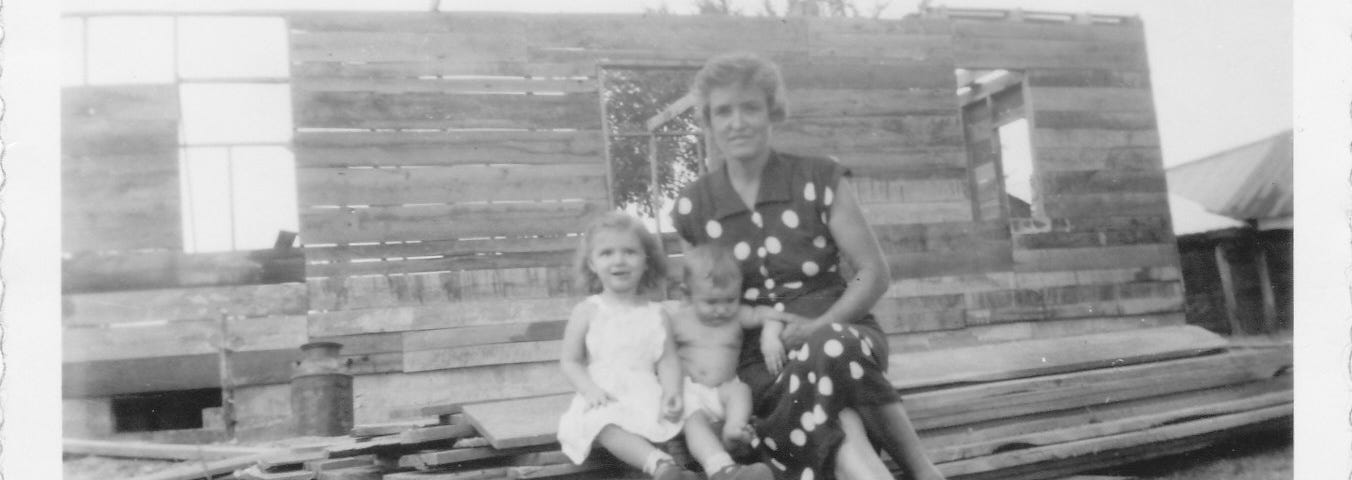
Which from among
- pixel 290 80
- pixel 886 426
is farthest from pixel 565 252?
pixel 886 426

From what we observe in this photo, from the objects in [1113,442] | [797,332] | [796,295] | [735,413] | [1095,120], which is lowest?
[1113,442]

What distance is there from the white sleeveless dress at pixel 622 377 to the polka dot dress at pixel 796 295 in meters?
0.28

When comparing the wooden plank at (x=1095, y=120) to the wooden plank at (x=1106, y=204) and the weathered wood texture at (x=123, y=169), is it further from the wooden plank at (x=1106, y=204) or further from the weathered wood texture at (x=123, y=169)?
the weathered wood texture at (x=123, y=169)

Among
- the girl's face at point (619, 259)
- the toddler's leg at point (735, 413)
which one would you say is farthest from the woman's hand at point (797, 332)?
the girl's face at point (619, 259)

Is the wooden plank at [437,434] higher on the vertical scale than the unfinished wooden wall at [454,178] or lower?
lower

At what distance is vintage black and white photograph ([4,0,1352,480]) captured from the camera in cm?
319

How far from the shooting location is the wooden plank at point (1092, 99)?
7.54 meters

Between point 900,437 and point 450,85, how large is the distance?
409 cm

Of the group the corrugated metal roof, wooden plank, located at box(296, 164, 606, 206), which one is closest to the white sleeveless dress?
wooden plank, located at box(296, 164, 606, 206)

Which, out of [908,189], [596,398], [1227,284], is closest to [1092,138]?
[908,189]

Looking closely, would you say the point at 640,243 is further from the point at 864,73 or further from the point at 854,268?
the point at 864,73

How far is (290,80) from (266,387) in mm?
1882

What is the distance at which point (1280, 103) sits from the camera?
4156 millimetres

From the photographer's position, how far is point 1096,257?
752 cm
